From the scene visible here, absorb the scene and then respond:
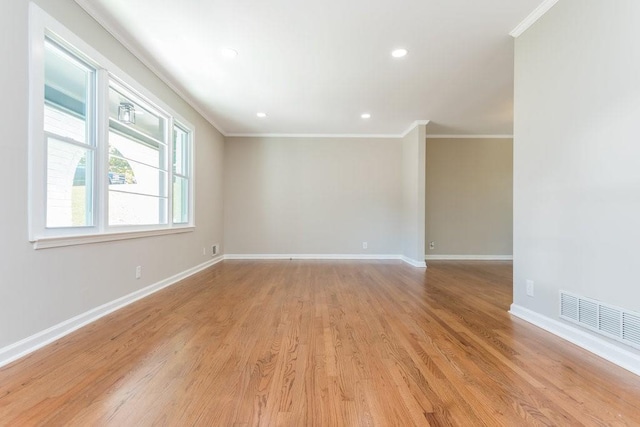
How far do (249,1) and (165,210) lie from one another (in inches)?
105

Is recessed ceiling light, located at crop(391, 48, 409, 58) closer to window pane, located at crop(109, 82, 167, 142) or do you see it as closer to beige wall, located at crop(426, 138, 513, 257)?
window pane, located at crop(109, 82, 167, 142)

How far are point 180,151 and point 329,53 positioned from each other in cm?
269

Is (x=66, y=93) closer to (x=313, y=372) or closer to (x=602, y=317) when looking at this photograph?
(x=313, y=372)

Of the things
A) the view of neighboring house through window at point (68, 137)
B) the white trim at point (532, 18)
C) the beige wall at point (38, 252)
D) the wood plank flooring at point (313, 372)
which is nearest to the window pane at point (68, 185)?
the view of neighboring house through window at point (68, 137)

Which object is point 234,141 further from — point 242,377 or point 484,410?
point 484,410

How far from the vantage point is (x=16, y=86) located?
1.79 meters

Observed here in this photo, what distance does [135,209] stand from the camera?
10.6 ft

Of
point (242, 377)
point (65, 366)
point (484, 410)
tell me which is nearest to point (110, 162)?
point (65, 366)

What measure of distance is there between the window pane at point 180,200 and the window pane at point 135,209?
42 centimetres

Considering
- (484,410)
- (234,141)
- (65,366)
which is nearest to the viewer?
(484,410)

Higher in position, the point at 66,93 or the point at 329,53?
the point at 329,53

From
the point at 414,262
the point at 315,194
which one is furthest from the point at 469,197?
the point at 315,194

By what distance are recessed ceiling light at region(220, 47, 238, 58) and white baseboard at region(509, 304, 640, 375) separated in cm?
363

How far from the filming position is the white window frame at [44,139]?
1899 mm
